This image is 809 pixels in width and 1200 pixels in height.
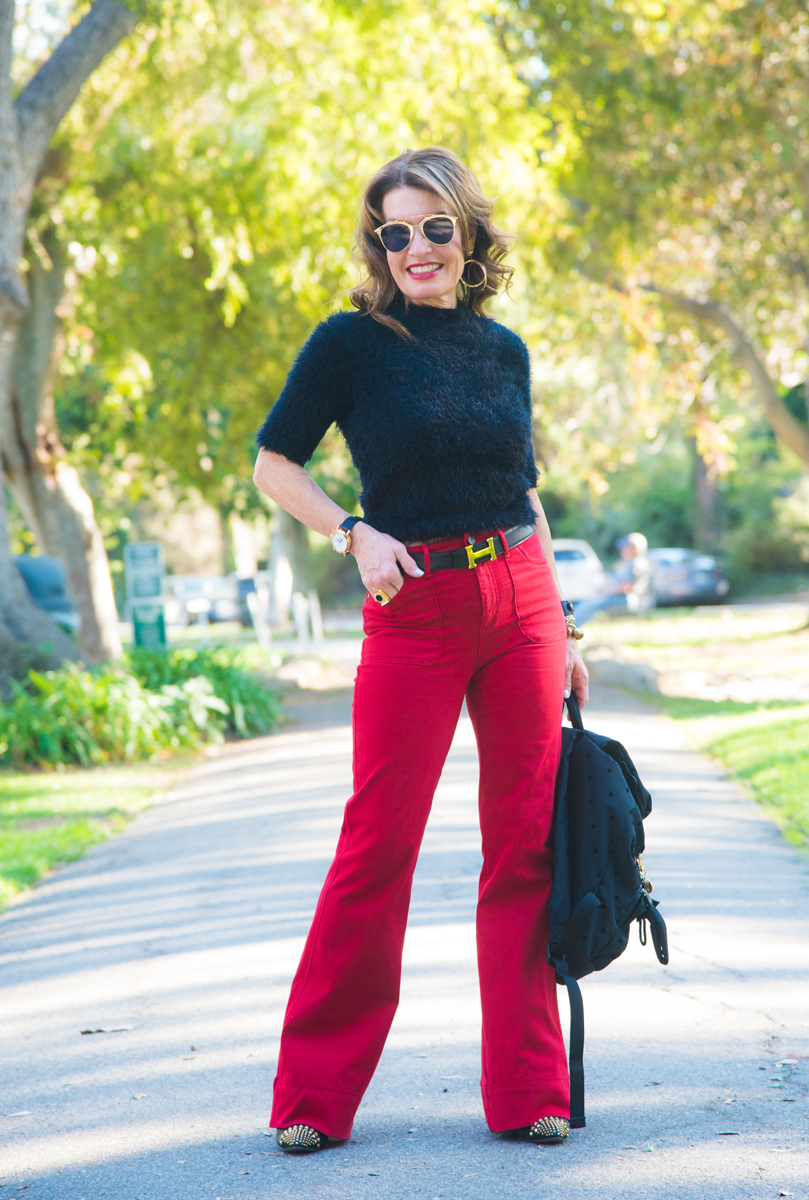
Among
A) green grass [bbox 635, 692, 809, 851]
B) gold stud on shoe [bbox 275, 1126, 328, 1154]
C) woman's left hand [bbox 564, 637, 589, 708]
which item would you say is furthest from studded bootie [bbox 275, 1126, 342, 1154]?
green grass [bbox 635, 692, 809, 851]

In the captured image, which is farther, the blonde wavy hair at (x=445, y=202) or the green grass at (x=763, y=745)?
the green grass at (x=763, y=745)

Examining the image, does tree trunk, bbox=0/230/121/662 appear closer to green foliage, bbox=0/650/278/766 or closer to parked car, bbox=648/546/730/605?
green foliage, bbox=0/650/278/766

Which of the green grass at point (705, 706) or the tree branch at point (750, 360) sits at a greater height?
the tree branch at point (750, 360)

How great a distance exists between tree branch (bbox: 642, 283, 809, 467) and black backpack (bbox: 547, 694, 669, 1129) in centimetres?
1574

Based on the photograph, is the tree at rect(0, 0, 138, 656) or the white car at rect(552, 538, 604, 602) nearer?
the tree at rect(0, 0, 138, 656)

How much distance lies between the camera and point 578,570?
95.6 ft

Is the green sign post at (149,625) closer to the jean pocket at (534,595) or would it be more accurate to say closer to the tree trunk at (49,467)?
the tree trunk at (49,467)

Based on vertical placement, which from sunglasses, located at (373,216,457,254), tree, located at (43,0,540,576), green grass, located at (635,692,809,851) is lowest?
green grass, located at (635,692,809,851)

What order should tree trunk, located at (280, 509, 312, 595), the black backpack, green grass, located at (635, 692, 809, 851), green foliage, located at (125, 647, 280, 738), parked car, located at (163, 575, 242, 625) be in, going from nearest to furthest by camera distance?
1. the black backpack
2. green grass, located at (635, 692, 809, 851)
3. green foliage, located at (125, 647, 280, 738)
4. tree trunk, located at (280, 509, 312, 595)
5. parked car, located at (163, 575, 242, 625)

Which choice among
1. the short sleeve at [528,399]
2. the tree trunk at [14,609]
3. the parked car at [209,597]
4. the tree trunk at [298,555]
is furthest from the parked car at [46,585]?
the parked car at [209,597]

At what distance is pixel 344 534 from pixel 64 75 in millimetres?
9095

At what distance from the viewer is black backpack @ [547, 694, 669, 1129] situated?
265 cm

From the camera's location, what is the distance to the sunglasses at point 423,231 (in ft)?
8.84

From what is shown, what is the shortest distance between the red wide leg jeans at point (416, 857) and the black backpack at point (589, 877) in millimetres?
40
